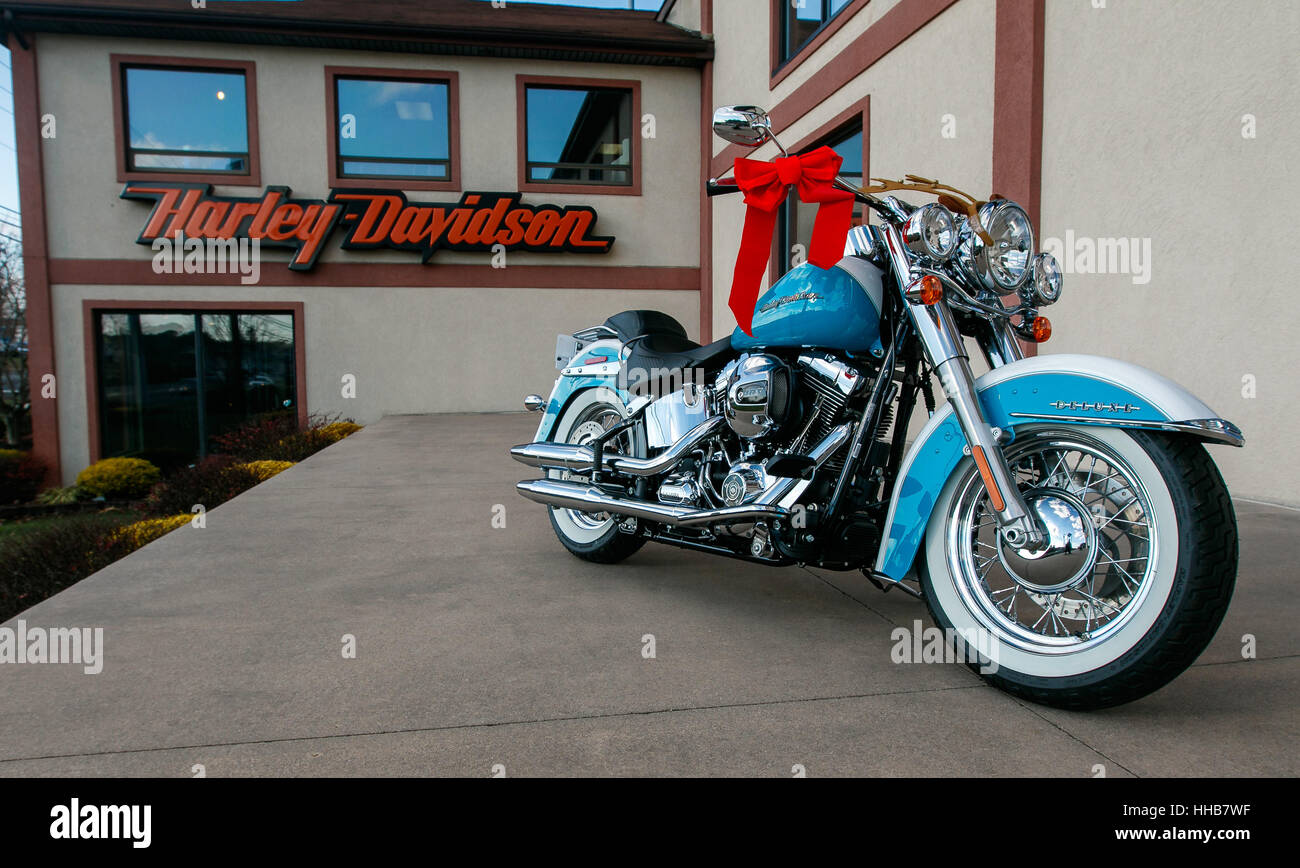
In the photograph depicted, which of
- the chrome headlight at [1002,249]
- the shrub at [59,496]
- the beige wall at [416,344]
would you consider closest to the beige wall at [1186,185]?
the chrome headlight at [1002,249]

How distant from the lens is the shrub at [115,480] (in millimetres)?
12242

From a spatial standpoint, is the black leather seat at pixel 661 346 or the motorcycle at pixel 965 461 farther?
the black leather seat at pixel 661 346

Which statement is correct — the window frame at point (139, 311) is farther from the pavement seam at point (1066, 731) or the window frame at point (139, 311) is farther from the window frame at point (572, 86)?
the pavement seam at point (1066, 731)

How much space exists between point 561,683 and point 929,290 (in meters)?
1.52

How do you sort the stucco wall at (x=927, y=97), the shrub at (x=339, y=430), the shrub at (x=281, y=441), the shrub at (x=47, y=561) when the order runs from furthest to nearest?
the shrub at (x=339, y=430) → the shrub at (x=281, y=441) → the stucco wall at (x=927, y=97) → the shrub at (x=47, y=561)

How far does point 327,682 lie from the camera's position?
2.40 metres

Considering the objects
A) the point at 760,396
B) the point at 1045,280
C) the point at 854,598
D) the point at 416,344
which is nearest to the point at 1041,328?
the point at 1045,280

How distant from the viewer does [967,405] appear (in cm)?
221

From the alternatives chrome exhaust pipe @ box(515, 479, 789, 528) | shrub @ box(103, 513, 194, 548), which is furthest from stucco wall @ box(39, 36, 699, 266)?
chrome exhaust pipe @ box(515, 479, 789, 528)

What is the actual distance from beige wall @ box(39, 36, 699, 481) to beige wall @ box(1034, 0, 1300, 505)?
8.69 m

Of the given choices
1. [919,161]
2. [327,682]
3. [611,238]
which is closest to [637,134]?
[611,238]
